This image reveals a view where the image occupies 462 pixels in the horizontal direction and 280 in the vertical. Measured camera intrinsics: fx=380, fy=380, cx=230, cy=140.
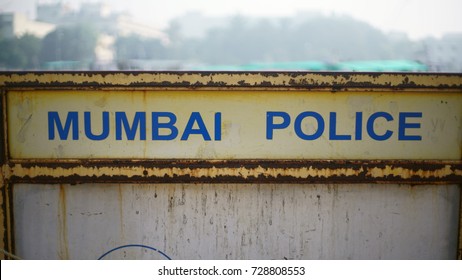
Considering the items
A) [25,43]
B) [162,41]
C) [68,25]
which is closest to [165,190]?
[25,43]

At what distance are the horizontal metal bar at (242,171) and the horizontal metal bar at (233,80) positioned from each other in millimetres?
291

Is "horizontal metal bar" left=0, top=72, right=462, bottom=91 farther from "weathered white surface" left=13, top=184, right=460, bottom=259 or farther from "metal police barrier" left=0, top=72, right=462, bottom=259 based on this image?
"weathered white surface" left=13, top=184, right=460, bottom=259

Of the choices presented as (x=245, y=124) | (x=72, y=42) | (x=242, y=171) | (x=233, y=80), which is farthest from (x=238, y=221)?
(x=72, y=42)

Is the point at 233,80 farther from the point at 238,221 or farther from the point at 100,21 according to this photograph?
the point at 100,21

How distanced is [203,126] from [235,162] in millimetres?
189

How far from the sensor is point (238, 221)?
1.53 metres

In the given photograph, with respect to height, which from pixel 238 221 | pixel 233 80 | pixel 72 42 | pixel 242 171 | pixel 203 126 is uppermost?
pixel 72 42

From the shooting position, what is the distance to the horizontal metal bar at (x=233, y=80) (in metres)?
1.45

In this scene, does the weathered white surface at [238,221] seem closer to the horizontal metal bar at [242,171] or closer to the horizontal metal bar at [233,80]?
the horizontal metal bar at [242,171]

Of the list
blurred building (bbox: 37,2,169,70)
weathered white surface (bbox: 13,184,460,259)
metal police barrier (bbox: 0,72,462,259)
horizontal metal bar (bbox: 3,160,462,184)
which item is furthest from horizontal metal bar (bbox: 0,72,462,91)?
blurred building (bbox: 37,2,169,70)

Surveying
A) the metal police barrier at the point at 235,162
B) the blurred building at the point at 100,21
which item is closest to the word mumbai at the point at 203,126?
the metal police barrier at the point at 235,162

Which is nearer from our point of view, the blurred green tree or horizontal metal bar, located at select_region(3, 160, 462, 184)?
horizontal metal bar, located at select_region(3, 160, 462, 184)

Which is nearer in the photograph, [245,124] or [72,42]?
[245,124]

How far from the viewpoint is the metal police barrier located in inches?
57.7
